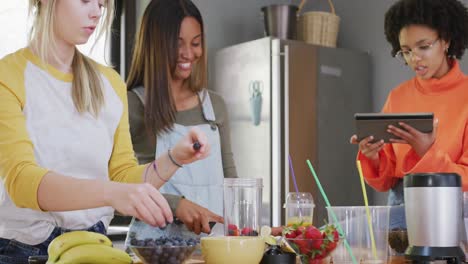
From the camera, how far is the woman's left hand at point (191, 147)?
4.80 feet

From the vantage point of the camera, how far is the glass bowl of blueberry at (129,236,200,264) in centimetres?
120

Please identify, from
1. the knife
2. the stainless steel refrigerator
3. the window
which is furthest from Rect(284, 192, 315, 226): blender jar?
the window

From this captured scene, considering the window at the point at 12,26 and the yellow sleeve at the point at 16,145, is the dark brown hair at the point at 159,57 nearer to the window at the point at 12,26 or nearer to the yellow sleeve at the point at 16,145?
the yellow sleeve at the point at 16,145

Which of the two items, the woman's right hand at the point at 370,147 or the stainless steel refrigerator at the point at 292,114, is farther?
the stainless steel refrigerator at the point at 292,114

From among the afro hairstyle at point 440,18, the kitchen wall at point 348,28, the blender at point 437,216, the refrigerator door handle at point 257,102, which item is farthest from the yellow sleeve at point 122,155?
the kitchen wall at point 348,28

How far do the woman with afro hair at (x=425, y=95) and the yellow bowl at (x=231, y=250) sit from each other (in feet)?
3.31

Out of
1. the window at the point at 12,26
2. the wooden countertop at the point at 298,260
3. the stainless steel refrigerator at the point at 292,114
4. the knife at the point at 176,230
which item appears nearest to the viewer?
the knife at the point at 176,230

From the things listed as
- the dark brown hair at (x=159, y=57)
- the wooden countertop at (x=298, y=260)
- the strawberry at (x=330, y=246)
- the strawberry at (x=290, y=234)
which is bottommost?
the wooden countertop at (x=298, y=260)

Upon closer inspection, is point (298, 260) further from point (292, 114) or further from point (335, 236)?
point (292, 114)

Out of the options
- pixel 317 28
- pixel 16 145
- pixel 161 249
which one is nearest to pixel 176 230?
pixel 161 249

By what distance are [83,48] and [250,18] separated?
1.19 meters

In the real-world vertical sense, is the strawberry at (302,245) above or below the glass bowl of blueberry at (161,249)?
below

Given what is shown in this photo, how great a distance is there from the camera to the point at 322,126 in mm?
3838

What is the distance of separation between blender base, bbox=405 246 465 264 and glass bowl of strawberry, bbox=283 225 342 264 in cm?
21
